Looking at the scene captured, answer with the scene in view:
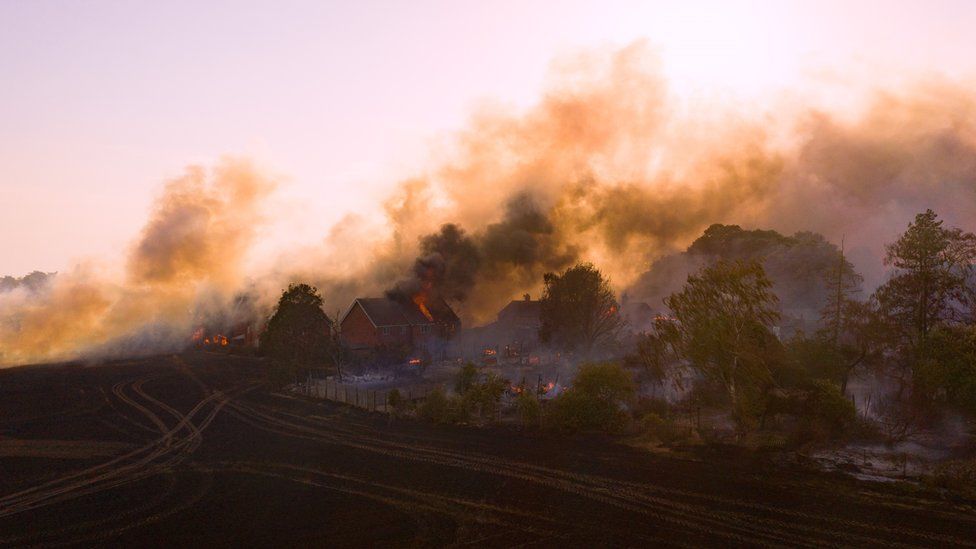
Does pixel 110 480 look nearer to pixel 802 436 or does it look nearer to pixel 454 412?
pixel 454 412

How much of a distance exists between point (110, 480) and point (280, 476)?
7620 millimetres

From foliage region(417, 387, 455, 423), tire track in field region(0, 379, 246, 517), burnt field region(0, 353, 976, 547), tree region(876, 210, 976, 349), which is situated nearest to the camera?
burnt field region(0, 353, 976, 547)

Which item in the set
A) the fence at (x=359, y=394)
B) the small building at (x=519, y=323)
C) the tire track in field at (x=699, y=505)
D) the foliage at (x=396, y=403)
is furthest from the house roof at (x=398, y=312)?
the tire track in field at (x=699, y=505)

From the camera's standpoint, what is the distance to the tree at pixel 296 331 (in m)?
52.9

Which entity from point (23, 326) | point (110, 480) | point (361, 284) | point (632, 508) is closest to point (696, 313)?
point (632, 508)

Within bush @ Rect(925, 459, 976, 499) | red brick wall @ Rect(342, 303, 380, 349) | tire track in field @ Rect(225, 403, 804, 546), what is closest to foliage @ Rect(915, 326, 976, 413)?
bush @ Rect(925, 459, 976, 499)

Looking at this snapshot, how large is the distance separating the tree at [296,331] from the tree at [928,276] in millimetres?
43515

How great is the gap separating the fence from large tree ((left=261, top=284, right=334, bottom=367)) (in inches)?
109

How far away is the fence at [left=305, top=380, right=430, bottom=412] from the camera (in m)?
44.1

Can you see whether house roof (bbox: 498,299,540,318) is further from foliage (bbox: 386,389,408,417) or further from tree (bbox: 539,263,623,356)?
foliage (bbox: 386,389,408,417)

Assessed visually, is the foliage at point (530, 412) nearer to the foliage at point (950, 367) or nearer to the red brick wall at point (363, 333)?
the foliage at point (950, 367)

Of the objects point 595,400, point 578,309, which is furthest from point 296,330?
point 595,400

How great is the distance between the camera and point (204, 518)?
71.8 feet

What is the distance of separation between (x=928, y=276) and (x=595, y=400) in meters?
21.2
